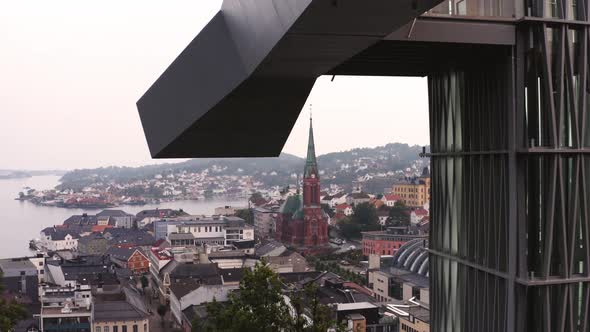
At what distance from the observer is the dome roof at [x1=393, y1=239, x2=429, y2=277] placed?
3509cm

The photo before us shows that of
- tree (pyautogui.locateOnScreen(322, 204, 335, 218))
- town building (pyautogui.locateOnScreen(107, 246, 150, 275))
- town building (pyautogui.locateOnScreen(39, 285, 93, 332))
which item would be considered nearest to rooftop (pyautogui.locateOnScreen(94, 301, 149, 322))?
town building (pyautogui.locateOnScreen(39, 285, 93, 332))

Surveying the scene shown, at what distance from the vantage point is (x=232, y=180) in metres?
143

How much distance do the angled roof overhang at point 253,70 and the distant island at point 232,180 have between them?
321 ft

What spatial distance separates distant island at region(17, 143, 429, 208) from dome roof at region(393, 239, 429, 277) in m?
63.9

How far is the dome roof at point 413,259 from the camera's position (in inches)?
1382

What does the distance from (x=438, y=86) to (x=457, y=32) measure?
4.09 ft

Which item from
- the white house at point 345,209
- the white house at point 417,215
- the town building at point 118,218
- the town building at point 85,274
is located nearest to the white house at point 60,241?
the town building at point 118,218

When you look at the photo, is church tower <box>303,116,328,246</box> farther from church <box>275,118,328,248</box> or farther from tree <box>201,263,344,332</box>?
tree <box>201,263,344,332</box>

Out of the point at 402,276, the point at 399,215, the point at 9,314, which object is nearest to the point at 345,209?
the point at 399,215

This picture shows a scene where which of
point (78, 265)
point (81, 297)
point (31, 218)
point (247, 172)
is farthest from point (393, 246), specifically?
point (247, 172)

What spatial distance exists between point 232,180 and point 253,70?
14018cm

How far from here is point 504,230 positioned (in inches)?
189

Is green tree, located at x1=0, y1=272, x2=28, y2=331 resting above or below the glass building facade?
below

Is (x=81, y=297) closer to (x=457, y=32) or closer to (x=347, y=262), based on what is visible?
(x=347, y=262)
